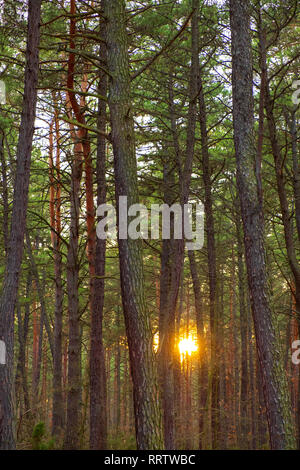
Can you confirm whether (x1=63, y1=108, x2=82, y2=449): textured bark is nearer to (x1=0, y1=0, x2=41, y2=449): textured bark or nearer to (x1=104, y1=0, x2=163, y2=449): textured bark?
(x1=0, y1=0, x2=41, y2=449): textured bark

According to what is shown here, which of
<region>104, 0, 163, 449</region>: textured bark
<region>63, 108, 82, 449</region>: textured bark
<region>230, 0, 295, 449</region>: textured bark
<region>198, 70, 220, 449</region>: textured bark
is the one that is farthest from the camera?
<region>198, 70, 220, 449</region>: textured bark

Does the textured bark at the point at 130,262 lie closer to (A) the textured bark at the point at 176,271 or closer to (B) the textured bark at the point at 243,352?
(A) the textured bark at the point at 176,271

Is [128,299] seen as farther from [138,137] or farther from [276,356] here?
[138,137]

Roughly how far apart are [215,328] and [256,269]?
16.9ft

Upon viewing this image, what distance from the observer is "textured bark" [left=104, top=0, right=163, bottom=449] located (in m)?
5.86

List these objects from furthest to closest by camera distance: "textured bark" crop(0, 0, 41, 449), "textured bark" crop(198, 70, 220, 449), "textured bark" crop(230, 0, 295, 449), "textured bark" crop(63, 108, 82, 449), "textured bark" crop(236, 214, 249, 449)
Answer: "textured bark" crop(236, 214, 249, 449) → "textured bark" crop(198, 70, 220, 449) → "textured bark" crop(63, 108, 82, 449) → "textured bark" crop(0, 0, 41, 449) → "textured bark" crop(230, 0, 295, 449)

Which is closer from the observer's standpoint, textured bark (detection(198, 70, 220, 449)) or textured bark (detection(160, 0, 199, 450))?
textured bark (detection(160, 0, 199, 450))

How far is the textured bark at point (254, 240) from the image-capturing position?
6.17 m

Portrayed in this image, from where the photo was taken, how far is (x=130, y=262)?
20.7ft

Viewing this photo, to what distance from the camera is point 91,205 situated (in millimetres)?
10953

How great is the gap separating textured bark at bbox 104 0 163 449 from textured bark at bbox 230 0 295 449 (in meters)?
1.58

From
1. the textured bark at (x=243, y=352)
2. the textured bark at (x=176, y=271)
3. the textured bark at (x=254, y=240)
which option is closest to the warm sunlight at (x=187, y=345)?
the textured bark at (x=243, y=352)

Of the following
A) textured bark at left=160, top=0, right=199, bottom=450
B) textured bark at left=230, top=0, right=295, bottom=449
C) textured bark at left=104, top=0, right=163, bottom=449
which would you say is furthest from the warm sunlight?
textured bark at left=104, top=0, right=163, bottom=449

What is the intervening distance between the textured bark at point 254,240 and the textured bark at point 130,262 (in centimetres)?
158
